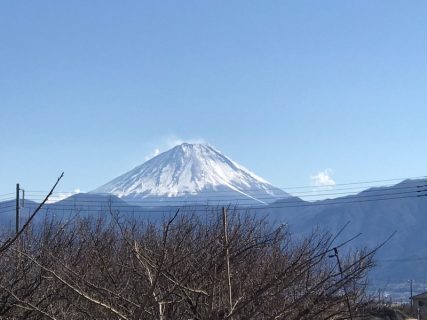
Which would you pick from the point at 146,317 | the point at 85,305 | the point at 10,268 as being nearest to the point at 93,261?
the point at 10,268

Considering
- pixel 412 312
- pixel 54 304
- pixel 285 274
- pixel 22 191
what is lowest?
pixel 412 312

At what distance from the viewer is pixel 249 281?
572 inches

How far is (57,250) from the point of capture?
615 inches

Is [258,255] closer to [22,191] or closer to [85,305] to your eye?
[85,305]

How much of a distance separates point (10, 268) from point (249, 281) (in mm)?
4372

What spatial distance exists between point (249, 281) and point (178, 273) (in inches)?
140

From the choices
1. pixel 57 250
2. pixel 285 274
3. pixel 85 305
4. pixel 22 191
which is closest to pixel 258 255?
pixel 57 250

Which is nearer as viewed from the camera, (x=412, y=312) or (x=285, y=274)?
(x=285, y=274)

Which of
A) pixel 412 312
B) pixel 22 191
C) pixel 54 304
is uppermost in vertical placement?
pixel 22 191

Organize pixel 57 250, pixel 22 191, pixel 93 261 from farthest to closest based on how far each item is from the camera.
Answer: pixel 22 191
pixel 57 250
pixel 93 261

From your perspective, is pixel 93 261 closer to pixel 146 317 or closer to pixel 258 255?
pixel 258 255

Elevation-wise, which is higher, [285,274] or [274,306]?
[285,274]

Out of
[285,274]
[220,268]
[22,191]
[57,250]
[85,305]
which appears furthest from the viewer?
[22,191]

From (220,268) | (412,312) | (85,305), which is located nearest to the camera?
(220,268)
